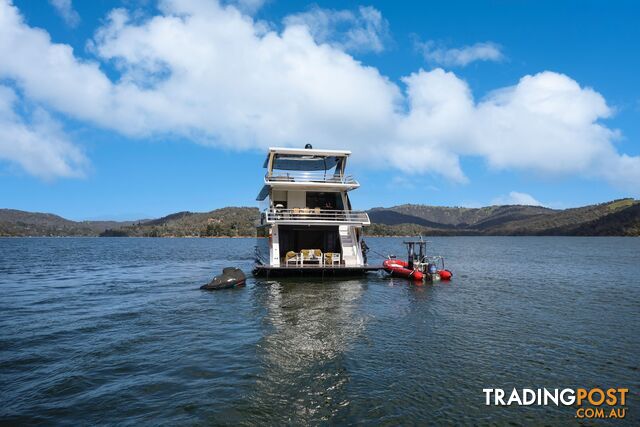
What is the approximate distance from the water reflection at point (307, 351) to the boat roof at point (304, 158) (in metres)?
11.6

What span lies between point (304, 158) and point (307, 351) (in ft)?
72.9

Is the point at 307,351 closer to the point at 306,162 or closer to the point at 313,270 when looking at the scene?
the point at 313,270

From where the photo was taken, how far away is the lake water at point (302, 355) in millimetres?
8648

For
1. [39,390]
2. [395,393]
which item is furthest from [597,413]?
[39,390]

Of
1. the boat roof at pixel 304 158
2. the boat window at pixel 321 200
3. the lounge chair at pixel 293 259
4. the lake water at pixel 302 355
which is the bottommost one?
the lake water at pixel 302 355

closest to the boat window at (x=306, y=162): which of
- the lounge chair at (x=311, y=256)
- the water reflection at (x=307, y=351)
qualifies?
the lounge chair at (x=311, y=256)

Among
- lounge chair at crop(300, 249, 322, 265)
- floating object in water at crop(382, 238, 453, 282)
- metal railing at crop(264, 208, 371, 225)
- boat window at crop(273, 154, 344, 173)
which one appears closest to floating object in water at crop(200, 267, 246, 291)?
metal railing at crop(264, 208, 371, 225)

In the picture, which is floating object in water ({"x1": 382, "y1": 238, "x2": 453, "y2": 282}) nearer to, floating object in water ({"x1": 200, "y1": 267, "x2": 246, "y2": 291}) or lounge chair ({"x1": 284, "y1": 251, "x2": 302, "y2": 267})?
lounge chair ({"x1": 284, "y1": 251, "x2": 302, "y2": 267})

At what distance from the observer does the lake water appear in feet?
28.4

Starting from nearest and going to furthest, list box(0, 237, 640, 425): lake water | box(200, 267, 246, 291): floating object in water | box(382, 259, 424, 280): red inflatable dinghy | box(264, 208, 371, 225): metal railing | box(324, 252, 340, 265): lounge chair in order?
box(0, 237, 640, 425): lake water < box(200, 267, 246, 291): floating object in water < box(264, 208, 371, 225): metal railing < box(324, 252, 340, 265): lounge chair < box(382, 259, 424, 280): red inflatable dinghy

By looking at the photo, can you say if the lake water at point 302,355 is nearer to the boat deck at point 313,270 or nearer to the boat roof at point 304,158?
the boat deck at point 313,270

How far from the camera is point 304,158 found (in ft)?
108

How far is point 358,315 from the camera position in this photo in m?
17.9

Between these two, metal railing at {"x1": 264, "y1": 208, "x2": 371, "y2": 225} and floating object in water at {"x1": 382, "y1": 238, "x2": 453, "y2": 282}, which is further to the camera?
floating object in water at {"x1": 382, "y1": 238, "x2": 453, "y2": 282}
